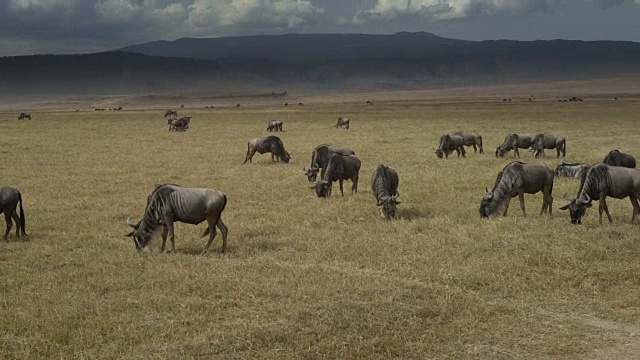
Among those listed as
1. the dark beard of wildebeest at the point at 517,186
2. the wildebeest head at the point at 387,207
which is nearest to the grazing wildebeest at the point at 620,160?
the dark beard of wildebeest at the point at 517,186

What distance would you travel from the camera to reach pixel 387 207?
1510 centimetres

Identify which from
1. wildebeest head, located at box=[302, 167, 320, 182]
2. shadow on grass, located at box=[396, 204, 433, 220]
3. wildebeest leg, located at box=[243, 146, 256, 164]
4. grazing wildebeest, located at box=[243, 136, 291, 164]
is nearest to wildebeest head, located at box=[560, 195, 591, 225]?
shadow on grass, located at box=[396, 204, 433, 220]

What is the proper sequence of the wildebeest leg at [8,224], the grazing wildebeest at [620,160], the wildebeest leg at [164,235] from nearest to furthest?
the wildebeest leg at [164,235] < the wildebeest leg at [8,224] < the grazing wildebeest at [620,160]

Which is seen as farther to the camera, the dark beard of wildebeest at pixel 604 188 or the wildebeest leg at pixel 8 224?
the dark beard of wildebeest at pixel 604 188

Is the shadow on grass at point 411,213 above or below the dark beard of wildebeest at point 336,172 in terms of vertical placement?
below

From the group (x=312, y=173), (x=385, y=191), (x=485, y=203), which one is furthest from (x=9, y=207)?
(x=485, y=203)

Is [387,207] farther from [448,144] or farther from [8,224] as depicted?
[448,144]

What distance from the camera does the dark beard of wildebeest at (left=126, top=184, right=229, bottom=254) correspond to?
39.9 ft

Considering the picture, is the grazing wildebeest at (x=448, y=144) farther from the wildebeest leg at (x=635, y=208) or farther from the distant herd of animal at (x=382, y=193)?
the wildebeest leg at (x=635, y=208)

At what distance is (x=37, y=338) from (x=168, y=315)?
1.71 metres

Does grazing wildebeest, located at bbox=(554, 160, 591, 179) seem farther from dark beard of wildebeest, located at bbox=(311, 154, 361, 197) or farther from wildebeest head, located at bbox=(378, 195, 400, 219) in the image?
wildebeest head, located at bbox=(378, 195, 400, 219)

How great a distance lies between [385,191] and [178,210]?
5.67 meters

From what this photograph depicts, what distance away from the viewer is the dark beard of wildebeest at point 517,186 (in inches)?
593

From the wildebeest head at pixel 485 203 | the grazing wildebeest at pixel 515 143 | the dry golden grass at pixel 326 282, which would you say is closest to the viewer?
the dry golden grass at pixel 326 282
